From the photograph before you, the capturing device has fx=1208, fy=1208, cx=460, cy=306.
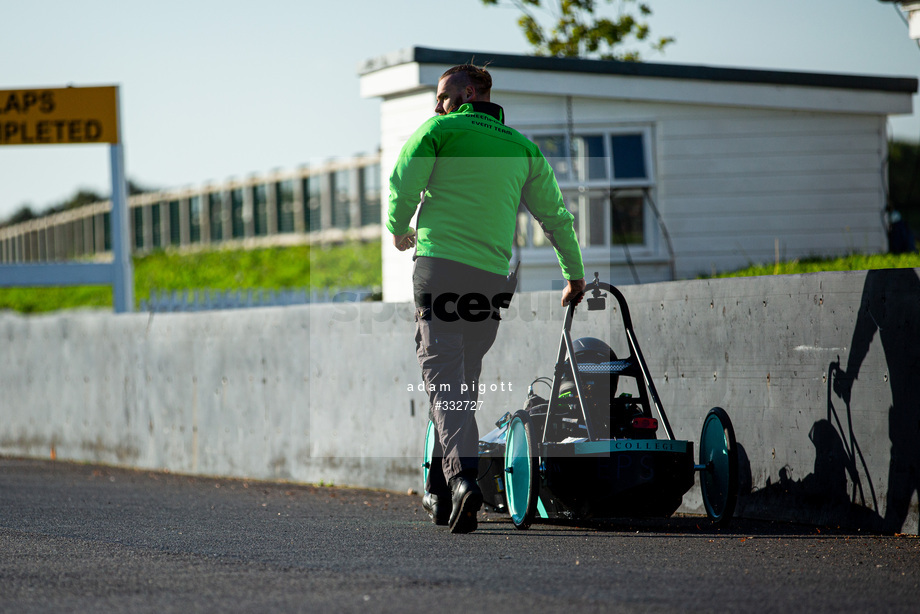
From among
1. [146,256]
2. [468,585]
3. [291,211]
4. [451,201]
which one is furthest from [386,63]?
[146,256]

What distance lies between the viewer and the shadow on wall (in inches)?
229

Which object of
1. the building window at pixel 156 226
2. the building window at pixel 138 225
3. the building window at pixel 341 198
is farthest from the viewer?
the building window at pixel 138 225

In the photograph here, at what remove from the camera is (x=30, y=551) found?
551 cm

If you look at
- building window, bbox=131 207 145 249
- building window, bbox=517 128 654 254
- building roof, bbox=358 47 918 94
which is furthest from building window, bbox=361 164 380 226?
building window, bbox=517 128 654 254

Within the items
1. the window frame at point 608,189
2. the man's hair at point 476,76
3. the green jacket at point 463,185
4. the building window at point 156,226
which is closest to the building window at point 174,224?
the building window at point 156,226

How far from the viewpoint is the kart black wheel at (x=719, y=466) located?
5.86 metres

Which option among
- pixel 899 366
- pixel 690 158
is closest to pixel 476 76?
pixel 899 366

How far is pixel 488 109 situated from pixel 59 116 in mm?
11159

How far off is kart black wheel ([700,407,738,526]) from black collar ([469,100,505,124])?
6.08ft

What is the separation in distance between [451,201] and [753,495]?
2439 mm

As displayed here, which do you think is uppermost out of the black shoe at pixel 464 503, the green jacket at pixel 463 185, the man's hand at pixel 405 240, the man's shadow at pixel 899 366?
the green jacket at pixel 463 185

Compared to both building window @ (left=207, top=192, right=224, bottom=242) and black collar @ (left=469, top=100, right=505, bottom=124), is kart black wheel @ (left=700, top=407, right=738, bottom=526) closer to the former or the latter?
black collar @ (left=469, top=100, right=505, bottom=124)

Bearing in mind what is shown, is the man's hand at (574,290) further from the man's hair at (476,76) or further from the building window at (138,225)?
the building window at (138,225)

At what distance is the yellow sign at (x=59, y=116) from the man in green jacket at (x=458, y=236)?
34.6ft
